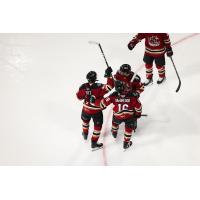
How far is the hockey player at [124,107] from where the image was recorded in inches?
136

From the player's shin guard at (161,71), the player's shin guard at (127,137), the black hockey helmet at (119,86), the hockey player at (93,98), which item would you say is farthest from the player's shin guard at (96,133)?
the player's shin guard at (161,71)

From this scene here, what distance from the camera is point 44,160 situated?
369 cm

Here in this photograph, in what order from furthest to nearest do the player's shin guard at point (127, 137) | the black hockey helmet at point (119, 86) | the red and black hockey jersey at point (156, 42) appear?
the red and black hockey jersey at point (156, 42) < the player's shin guard at point (127, 137) < the black hockey helmet at point (119, 86)

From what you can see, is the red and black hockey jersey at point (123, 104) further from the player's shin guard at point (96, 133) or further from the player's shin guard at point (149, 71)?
the player's shin guard at point (149, 71)

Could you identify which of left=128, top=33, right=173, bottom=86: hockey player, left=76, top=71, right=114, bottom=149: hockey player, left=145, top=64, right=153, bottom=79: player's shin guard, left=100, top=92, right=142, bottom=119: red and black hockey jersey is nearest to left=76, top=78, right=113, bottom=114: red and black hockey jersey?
left=76, top=71, right=114, bottom=149: hockey player

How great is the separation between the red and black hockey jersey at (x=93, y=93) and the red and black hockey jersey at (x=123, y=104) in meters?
0.10

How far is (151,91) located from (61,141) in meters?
1.01

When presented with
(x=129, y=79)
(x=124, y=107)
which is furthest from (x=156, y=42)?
(x=124, y=107)

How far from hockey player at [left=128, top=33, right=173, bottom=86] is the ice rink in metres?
0.20

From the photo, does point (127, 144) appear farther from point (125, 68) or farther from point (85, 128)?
point (125, 68)

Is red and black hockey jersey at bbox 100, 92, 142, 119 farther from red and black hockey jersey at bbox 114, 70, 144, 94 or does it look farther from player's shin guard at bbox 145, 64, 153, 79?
player's shin guard at bbox 145, 64, 153, 79

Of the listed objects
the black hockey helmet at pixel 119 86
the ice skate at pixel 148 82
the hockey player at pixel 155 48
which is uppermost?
the hockey player at pixel 155 48

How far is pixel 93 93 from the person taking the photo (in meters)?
3.53

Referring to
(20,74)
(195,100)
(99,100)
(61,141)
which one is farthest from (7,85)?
(195,100)
